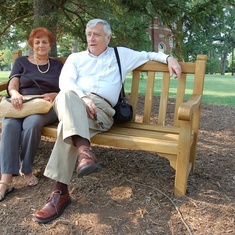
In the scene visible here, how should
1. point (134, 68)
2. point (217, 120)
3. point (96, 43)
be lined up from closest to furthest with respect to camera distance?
point (96, 43) → point (134, 68) → point (217, 120)

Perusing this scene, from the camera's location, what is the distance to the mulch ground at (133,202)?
95.5 inches

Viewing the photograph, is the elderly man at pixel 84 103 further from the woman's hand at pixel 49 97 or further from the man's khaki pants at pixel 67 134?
the woman's hand at pixel 49 97

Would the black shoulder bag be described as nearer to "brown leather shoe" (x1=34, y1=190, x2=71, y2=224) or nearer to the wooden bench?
the wooden bench

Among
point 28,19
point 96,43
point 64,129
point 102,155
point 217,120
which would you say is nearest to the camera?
point 64,129

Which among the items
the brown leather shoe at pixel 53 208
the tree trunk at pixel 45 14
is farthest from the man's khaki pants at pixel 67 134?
the tree trunk at pixel 45 14

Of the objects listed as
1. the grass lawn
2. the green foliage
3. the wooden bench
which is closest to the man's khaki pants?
the wooden bench

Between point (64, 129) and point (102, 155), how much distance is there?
55.0 inches

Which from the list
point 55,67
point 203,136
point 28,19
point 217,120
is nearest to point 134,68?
point 55,67

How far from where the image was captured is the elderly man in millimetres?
2533

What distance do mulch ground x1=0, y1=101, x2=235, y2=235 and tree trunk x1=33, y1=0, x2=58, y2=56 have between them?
2.19 metres

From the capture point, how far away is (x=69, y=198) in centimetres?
271

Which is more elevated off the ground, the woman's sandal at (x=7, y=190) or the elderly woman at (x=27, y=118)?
the elderly woman at (x=27, y=118)

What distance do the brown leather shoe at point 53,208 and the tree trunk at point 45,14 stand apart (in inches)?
121

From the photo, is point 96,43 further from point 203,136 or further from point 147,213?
point 203,136
